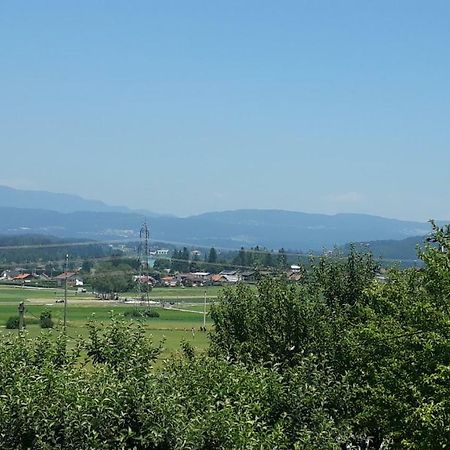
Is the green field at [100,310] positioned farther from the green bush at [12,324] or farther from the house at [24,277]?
the house at [24,277]

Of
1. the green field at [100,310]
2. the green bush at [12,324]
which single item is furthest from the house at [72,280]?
the green bush at [12,324]

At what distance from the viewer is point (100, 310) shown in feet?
257

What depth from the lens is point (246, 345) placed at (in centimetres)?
2353

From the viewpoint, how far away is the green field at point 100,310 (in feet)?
183

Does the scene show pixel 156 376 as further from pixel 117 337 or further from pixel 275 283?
pixel 275 283

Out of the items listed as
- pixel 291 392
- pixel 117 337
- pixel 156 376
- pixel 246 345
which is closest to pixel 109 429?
pixel 156 376

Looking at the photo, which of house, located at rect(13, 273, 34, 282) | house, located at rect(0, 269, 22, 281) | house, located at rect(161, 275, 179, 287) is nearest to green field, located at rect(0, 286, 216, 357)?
house, located at rect(161, 275, 179, 287)

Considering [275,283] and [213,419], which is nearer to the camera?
[213,419]

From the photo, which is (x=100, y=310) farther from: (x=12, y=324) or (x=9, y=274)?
(x=9, y=274)

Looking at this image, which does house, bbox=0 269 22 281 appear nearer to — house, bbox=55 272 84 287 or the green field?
house, bbox=55 272 84 287

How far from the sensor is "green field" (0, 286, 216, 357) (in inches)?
2202

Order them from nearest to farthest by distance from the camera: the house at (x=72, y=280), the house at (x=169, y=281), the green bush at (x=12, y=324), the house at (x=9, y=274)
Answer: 1. the green bush at (x=12, y=324)
2. the house at (x=72, y=280)
3. the house at (x=169, y=281)
4. the house at (x=9, y=274)

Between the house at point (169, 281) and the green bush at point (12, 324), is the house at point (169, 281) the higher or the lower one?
the lower one

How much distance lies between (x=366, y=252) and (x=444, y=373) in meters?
12.3
